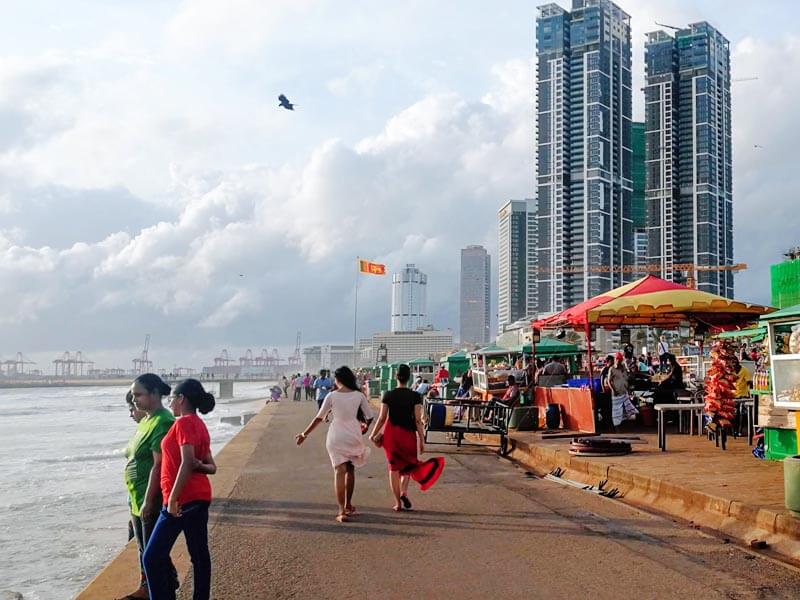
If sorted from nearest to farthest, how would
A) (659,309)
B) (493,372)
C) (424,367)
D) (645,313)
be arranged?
(659,309) → (645,313) → (493,372) → (424,367)

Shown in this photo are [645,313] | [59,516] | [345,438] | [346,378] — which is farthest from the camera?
[645,313]

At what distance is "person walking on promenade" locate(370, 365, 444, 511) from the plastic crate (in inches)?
170

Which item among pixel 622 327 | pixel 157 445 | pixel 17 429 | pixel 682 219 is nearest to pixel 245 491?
pixel 157 445

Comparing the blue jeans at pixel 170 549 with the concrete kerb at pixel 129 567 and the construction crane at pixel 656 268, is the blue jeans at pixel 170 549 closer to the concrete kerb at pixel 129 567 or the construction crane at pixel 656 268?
the concrete kerb at pixel 129 567

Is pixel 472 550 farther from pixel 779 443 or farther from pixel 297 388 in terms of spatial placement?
pixel 297 388

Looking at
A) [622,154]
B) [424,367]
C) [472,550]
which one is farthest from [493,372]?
[622,154]

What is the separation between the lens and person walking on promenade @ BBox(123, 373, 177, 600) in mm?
4684

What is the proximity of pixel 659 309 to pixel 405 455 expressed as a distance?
740 centimetres

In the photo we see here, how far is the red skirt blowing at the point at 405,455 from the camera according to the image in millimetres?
8469

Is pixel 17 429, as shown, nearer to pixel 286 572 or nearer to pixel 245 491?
pixel 245 491

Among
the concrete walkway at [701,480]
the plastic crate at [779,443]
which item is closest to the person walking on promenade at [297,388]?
the concrete walkway at [701,480]

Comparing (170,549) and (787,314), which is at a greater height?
(787,314)

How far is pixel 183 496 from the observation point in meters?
4.52

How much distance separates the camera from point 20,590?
7520mm
